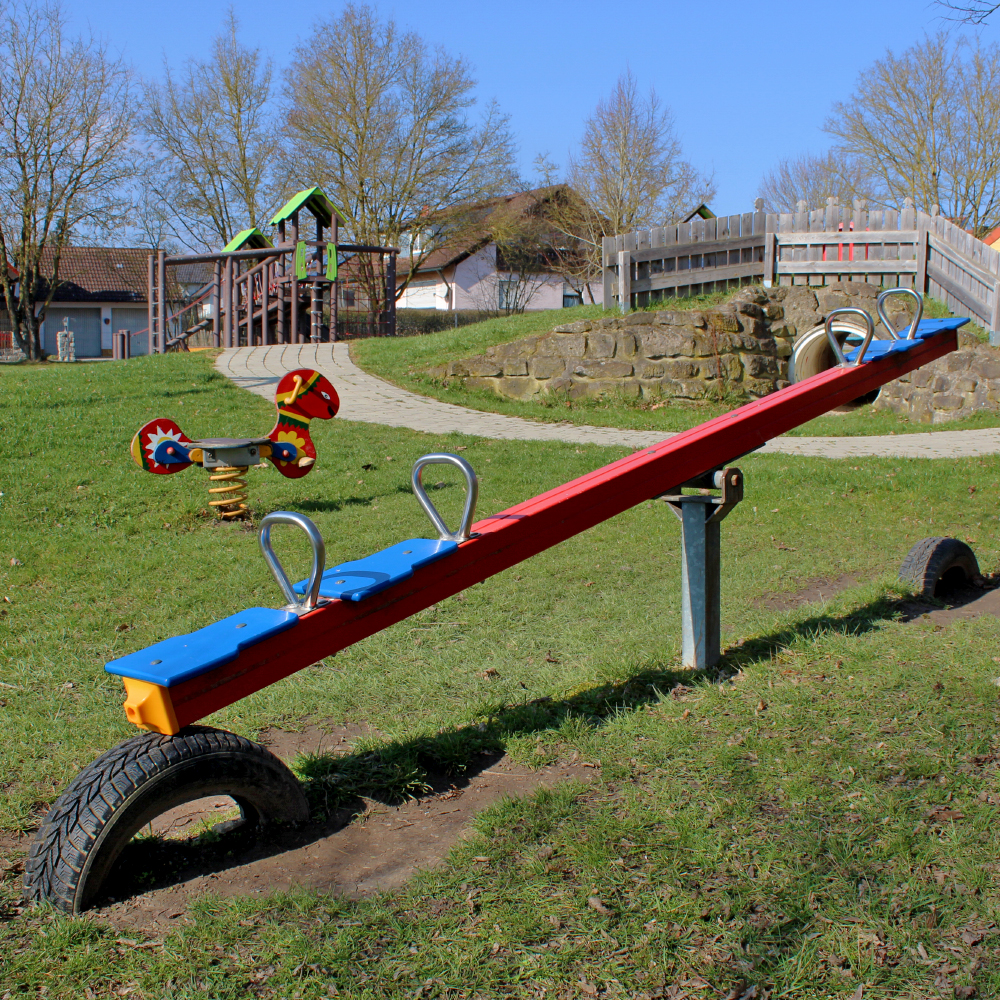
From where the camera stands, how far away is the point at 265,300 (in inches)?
809

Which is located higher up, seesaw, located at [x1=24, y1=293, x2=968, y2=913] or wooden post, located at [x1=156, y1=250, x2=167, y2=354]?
wooden post, located at [x1=156, y1=250, x2=167, y2=354]

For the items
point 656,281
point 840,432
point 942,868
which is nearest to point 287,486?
point 942,868

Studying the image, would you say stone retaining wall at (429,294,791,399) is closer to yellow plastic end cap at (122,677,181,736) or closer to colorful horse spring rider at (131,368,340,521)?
colorful horse spring rider at (131,368,340,521)

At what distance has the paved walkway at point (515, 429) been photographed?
410 inches

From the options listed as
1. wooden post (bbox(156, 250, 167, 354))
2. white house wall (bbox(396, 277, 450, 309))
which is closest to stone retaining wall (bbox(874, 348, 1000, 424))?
wooden post (bbox(156, 250, 167, 354))

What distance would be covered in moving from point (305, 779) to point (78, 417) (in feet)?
28.1

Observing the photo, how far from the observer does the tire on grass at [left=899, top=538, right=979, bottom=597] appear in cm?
477

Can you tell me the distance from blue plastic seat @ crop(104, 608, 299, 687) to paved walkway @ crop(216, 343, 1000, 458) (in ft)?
26.4

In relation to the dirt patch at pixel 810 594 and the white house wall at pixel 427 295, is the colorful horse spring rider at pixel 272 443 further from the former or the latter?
the white house wall at pixel 427 295

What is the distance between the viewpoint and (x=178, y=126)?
35750mm

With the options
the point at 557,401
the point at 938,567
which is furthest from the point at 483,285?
the point at 938,567

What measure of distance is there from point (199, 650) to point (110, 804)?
0.42m

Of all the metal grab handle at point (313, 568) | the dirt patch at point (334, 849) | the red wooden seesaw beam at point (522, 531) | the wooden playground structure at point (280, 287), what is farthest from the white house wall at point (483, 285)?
the metal grab handle at point (313, 568)

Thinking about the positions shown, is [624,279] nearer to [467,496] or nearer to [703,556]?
[703,556]
